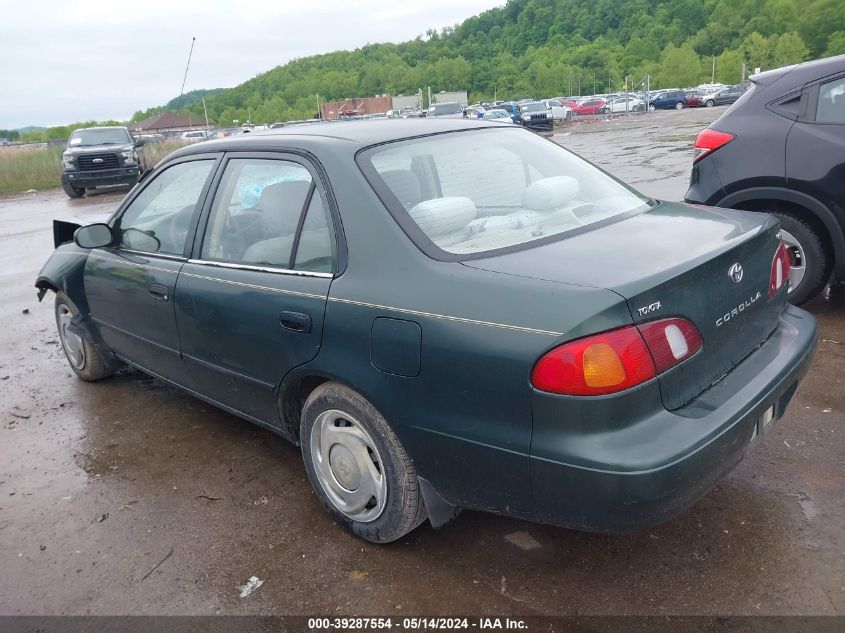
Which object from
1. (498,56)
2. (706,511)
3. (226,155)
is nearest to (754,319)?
(706,511)

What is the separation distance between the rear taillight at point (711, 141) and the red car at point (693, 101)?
57.3 m

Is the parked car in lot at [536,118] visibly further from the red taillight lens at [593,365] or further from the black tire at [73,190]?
the red taillight lens at [593,365]

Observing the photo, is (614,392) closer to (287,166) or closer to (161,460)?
(287,166)

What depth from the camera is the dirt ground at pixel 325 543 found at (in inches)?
101

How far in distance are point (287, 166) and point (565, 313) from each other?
1568 mm

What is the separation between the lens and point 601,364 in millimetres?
2145

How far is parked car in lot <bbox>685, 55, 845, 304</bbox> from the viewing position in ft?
15.5

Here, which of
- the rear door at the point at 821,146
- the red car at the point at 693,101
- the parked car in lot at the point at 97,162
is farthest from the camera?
the red car at the point at 693,101

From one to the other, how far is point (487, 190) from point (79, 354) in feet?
11.0

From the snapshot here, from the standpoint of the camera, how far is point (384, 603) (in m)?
2.60

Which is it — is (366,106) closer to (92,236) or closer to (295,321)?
(92,236)

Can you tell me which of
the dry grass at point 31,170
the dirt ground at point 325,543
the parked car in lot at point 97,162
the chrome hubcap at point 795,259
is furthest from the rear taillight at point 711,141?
the dry grass at point 31,170

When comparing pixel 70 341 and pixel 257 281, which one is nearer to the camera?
pixel 257 281

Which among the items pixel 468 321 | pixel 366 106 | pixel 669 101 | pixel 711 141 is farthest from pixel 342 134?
pixel 366 106
